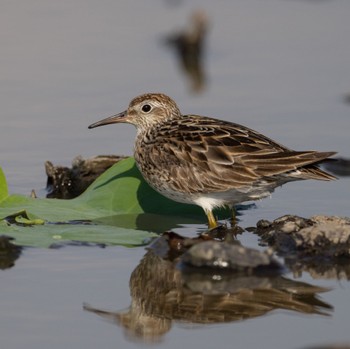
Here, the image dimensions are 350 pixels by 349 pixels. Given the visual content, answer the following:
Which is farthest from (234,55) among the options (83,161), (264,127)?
(83,161)

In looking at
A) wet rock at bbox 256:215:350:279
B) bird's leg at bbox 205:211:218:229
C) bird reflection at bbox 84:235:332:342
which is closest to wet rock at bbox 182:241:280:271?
bird reflection at bbox 84:235:332:342

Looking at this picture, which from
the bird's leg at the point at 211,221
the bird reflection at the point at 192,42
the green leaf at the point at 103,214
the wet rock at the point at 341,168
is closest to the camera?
the green leaf at the point at 103,214

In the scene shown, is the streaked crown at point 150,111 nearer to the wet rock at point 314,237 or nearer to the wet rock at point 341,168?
the wet rock at point 341,168

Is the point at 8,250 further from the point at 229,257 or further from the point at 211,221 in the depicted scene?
the point at 211,221

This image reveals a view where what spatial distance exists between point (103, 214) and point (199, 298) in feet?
8.27

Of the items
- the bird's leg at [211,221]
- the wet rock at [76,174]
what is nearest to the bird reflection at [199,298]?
the bird's leg at [211,221]

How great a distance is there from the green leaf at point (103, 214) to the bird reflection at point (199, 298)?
82 centimetres

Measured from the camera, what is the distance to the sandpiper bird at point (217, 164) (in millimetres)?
11727

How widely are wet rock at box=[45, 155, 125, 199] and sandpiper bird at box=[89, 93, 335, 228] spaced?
834 millimetres

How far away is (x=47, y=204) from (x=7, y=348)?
3582 millimetres

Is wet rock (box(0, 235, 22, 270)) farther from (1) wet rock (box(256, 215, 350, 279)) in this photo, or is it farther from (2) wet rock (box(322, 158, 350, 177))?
(2) wet rock (box(322, 158, 350, 177))

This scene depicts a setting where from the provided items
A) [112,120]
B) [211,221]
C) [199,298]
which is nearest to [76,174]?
[112,120]

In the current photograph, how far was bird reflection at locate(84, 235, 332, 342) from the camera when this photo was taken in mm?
9328

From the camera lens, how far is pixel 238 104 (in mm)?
15516
